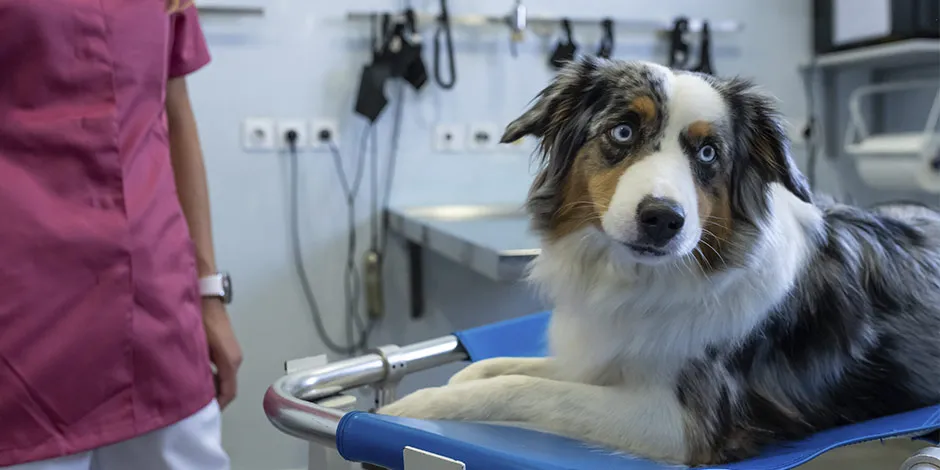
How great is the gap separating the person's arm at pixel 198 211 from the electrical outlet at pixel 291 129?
4.05 ft

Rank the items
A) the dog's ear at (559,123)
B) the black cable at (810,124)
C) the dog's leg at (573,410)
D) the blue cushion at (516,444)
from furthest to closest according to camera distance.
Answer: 1. the black cable at (810,124)
2. the dog's ear at (559,123)
3. the dog's leg at (573,410)
4. the blue cushion at (516,444)

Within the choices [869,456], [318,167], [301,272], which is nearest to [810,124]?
[318,167]

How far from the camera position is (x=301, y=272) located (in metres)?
2.65

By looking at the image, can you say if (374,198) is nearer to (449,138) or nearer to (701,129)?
(449,138)

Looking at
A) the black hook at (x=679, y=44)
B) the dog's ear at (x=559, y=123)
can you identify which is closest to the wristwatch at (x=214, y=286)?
the dog's ear at (x=559, y=123)

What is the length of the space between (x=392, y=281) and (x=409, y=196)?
293 mm

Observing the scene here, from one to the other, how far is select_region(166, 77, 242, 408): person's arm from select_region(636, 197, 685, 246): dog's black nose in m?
0.74

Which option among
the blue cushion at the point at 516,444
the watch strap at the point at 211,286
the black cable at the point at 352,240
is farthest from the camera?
the black cable at the point at 352,240

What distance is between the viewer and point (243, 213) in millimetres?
2572

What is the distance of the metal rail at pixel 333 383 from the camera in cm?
96

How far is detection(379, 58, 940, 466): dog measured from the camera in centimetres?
95

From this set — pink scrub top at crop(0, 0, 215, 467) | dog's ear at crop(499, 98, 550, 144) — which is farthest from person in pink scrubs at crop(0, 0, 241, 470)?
dog's ear at crop(499, 98, 550, 144)

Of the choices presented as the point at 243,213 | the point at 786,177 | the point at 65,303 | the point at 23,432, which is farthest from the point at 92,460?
the point at 243,213

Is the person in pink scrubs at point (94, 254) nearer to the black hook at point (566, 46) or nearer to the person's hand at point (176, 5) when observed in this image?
the person's hand at point (176, 5)
